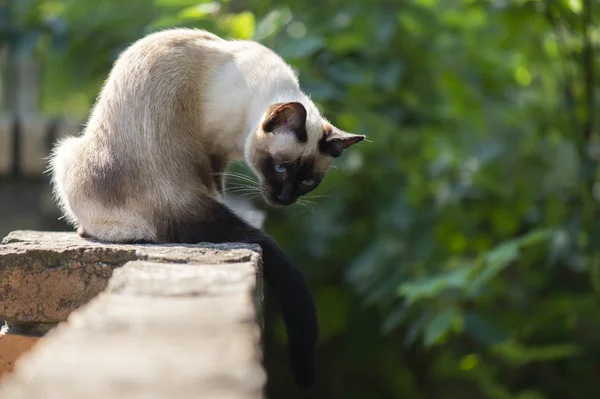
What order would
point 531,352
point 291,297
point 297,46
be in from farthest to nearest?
point 531,352 → point 297,46 → point 291,297

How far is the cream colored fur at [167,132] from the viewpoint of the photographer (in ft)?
10.4

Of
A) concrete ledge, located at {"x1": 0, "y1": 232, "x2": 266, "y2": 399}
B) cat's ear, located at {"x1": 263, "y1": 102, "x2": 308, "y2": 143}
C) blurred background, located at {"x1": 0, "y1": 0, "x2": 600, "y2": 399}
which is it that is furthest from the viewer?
blurred background, located at {"x1": 0, "y1": 0, "x2": 600, "y2": 399}

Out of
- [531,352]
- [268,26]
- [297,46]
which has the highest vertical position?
[268,26]

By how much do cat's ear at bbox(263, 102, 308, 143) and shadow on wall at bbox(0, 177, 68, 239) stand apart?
11.4 ft

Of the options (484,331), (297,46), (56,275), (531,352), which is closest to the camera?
(56,275)

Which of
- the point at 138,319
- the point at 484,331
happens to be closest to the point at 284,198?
the point at 484,331

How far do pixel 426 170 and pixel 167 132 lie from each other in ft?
10.9

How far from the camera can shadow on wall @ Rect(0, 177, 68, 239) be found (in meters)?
6.46

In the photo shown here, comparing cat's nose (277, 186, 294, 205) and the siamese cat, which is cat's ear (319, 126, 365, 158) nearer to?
the siamese cat

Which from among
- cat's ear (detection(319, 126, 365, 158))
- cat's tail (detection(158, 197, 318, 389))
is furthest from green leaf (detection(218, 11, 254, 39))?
cat's tail (detection(158, 197, 318, 389))

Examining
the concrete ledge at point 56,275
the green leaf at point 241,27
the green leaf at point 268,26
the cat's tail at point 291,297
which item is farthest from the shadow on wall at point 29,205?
the concrete ledge at point 56,275

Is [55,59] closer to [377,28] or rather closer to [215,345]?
[377,28]

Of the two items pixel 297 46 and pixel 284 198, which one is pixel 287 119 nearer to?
pixel 284 198

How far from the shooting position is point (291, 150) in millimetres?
3582
